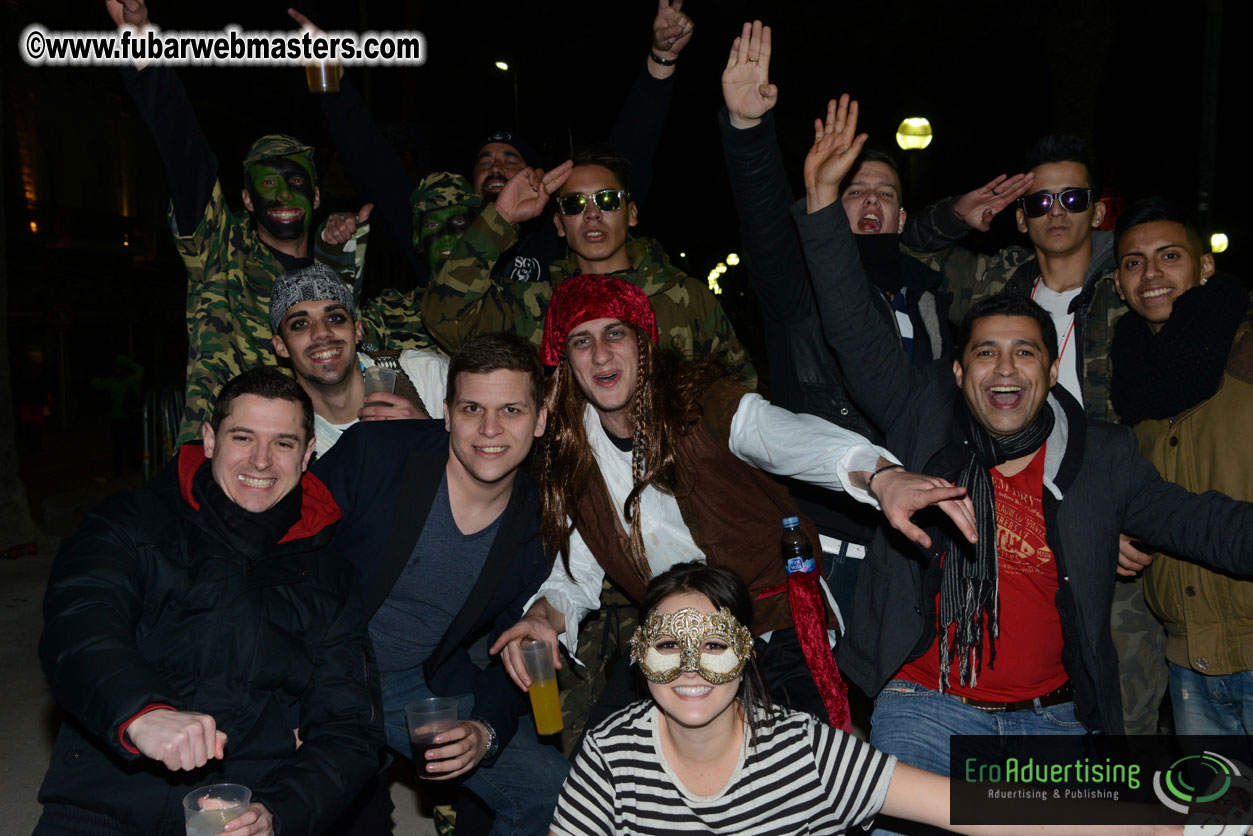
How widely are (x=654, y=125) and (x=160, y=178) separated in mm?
35736

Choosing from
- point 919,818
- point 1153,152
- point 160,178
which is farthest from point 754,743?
point 160,178

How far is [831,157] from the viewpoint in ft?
12.9

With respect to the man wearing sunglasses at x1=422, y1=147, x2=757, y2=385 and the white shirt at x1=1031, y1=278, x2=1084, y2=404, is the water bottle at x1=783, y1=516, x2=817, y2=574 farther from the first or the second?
the white shirt at x1=1031, y1=278, x2=1084, y2=404

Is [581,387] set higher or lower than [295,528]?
higher

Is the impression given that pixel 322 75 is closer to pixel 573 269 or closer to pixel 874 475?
pixel 573 269

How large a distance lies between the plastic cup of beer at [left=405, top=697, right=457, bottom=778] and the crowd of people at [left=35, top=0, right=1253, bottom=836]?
0.04 m

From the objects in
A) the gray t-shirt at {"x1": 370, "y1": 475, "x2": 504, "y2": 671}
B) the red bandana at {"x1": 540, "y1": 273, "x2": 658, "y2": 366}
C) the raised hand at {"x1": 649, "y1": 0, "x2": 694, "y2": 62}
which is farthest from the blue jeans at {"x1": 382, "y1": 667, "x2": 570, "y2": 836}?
the raised hand at {"x1": 649, "y1": 0, "x2": 694, "y2": 62}

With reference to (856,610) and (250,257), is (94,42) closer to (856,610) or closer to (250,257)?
(250,257)

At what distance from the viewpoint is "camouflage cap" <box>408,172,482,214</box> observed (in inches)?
214

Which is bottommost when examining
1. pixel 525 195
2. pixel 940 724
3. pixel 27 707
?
pixel 27 707

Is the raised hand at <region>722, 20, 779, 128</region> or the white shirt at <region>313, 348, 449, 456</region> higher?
the raised hand at <region>722, 20, 779, 128</region>

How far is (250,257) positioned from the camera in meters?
5.18

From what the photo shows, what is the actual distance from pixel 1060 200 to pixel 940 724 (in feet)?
8.04

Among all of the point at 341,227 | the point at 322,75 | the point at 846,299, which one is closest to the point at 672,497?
the point at 846,299
